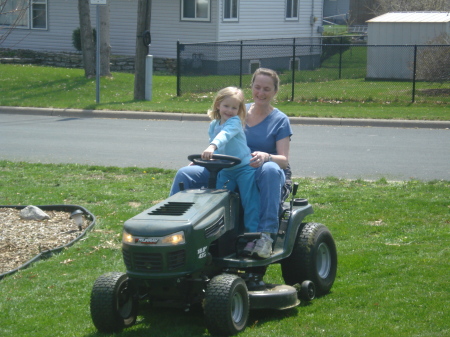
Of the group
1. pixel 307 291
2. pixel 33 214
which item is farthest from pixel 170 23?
pixel 307 291

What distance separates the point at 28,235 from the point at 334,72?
23729 millimetres

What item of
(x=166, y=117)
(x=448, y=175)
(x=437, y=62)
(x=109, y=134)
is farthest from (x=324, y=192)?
(x=437, y=62)

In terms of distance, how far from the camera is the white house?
1172 inches

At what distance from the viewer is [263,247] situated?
472 cm

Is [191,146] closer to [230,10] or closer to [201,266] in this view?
[201,266]

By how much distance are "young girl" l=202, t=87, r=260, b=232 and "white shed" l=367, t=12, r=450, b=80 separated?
20795mm

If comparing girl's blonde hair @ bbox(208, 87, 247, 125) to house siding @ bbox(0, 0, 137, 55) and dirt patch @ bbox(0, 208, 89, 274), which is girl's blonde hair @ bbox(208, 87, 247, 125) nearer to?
dirt patch @ bbox(0, 208, 89, 274)

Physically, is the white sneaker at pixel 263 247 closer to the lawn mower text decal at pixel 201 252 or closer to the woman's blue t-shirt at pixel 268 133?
the lawn mower text decal at pixel 201 252

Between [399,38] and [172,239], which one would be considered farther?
[399,38]

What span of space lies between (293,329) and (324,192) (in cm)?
413

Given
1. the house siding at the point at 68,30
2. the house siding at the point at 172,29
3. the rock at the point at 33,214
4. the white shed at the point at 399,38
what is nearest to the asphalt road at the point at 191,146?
the rock at the point at 33,214

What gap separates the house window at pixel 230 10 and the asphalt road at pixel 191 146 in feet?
46.8

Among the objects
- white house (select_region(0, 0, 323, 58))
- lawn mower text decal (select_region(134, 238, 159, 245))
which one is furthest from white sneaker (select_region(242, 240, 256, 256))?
white house (select_region(0, 0, 323, 58))

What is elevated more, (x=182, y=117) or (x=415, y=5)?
(x=415, y=5)
